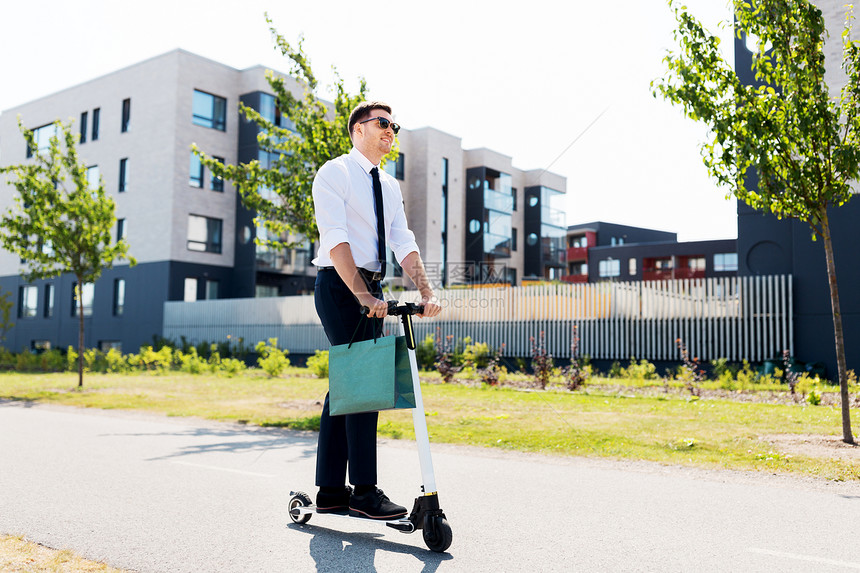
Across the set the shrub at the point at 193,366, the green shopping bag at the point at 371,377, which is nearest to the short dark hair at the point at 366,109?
the green shopping bag at the point at 371,377

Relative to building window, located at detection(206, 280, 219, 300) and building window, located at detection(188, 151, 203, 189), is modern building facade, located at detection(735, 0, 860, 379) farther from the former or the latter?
building window, located at detection(206, 280, 219, 300)

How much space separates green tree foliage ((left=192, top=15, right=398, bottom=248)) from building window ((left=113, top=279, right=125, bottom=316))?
77.6 ft

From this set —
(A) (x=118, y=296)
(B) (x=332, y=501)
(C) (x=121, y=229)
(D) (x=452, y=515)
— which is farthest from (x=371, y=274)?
(A) (x=118, y=296)

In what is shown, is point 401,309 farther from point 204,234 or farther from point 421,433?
point 204,234

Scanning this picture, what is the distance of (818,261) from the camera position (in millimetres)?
15367

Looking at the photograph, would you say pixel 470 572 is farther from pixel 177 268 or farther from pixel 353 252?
pixel 177 268

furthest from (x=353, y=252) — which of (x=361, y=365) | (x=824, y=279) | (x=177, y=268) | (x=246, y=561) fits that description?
(x=177, y=268)

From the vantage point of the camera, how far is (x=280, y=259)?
33219 mm

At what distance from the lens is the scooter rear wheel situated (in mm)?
3965

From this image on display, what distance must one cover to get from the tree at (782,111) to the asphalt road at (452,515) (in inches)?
141

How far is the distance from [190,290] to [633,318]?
2168cm

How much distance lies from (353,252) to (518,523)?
1.83m

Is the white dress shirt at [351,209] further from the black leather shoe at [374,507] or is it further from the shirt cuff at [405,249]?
the black leather shoe at [374,507]

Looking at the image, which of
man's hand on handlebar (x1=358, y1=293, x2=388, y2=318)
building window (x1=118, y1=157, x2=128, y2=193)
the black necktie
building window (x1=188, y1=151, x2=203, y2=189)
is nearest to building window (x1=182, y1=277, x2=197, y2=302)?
building window (x1=188, y1=151, x2=203, y2=189)
